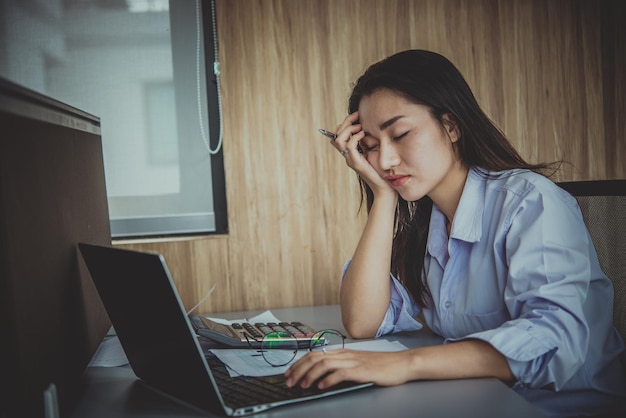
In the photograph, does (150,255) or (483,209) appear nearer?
(150,255)

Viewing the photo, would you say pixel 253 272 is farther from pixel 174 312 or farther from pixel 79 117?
pixel 174 312

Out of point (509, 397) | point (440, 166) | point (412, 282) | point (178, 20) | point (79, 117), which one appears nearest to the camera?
point (509, 397)

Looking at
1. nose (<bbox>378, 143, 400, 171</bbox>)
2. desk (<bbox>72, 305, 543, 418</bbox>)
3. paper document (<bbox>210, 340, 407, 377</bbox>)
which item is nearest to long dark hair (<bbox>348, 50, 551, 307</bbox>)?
nose (<bbox>378, 143, 400, 171</bbox>)

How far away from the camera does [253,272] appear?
1852 mm

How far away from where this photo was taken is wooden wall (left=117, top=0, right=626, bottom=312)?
1.82 metres

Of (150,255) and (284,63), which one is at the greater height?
(284,63)

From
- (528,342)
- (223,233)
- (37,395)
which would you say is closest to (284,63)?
(223,233)

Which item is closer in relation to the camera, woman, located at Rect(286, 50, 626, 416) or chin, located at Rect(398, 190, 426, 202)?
woman, located at Rect(286, 50, 626, 416)

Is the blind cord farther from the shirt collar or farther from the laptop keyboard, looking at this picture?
the laptop keyboard

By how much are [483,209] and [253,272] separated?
2.71ft

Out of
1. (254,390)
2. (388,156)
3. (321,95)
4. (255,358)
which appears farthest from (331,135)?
(254,390)

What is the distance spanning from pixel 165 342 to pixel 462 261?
678 millimetres

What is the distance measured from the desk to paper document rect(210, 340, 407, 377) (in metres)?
0.14

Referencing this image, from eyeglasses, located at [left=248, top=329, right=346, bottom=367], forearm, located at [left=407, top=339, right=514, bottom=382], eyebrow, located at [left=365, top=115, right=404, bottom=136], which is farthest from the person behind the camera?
eyebrow, located at [left=365, top=115, right=404, bottom=136]
